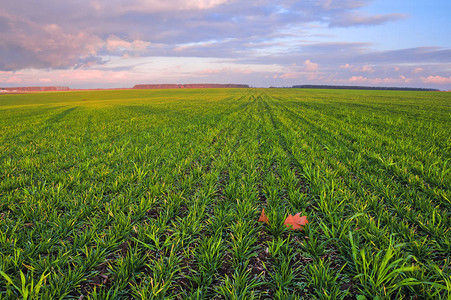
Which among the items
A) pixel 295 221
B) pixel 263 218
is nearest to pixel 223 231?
pixel 263 218

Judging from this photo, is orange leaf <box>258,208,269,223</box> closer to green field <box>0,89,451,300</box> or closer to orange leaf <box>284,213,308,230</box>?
green field <box>0,89,451,300</box>

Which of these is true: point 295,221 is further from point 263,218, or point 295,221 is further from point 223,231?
point 223,231

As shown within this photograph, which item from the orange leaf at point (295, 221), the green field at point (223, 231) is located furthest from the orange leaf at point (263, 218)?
the orange leaf at point (295, 221)

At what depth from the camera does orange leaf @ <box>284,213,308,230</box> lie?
349 centimetres

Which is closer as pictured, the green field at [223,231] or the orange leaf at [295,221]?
the green field at [223,231]

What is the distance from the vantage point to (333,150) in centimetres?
788

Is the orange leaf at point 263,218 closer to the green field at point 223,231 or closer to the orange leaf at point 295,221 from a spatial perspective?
the green field at point 223,231

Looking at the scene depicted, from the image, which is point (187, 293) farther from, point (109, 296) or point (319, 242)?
point (319, 242)

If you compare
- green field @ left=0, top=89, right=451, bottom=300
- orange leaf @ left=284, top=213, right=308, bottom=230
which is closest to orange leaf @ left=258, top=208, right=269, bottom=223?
green field @ left=0, top=89, right=451, bottom=300

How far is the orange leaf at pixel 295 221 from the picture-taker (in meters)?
3.49

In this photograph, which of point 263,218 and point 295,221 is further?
point 263,218

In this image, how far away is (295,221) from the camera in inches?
140

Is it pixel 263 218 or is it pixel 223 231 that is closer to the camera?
pixel 223 231

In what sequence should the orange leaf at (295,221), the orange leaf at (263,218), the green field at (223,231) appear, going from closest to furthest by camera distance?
the green field at (223,231) → the orange leaf at (295,221) → the orange leaf at (263,218)
